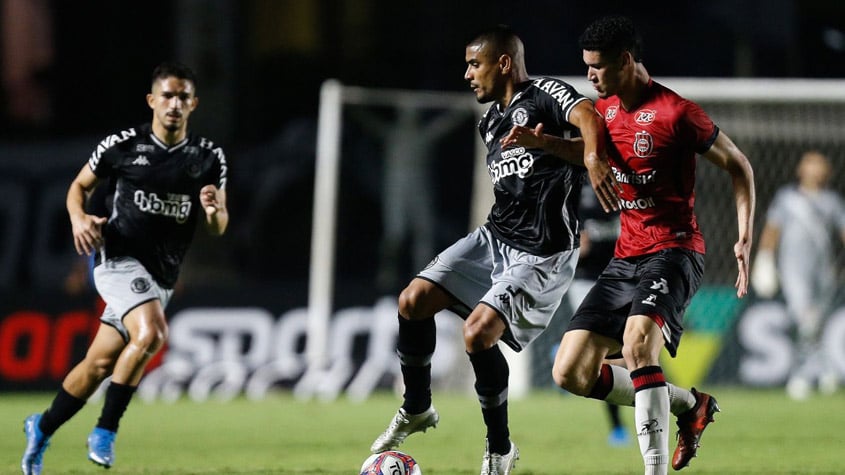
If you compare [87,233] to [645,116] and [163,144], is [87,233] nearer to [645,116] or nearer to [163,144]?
[163,144]

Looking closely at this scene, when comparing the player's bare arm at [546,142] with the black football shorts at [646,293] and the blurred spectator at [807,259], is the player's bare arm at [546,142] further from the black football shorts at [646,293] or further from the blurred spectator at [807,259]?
the blurred spectator at [807,259]

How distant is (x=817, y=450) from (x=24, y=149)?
44.0 feet

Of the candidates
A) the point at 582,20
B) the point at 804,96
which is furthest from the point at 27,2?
the point at 804,96

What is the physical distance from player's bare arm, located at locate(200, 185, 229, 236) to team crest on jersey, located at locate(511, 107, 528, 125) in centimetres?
161

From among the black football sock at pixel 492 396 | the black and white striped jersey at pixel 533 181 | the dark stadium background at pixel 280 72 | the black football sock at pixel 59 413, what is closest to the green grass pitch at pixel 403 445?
the black football sock at pixel 59 413

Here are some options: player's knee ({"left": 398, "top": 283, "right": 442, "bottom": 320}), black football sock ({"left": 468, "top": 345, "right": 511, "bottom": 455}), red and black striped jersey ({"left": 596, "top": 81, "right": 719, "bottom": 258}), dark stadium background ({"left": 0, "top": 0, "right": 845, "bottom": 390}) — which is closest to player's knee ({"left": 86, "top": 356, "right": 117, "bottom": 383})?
player's knee ({"left": 398, "top": 283, "right": 442, "bottom": 320})

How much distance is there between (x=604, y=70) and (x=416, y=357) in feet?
5.62

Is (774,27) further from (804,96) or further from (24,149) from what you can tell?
(24,149)

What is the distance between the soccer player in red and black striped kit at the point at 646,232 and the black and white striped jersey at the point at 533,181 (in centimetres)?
29

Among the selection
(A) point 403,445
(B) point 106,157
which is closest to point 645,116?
(B) point 106,157

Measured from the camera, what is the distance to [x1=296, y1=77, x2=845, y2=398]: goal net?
1337cm

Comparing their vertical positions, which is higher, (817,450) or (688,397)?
(688,397)

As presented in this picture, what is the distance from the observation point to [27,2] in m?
21.5

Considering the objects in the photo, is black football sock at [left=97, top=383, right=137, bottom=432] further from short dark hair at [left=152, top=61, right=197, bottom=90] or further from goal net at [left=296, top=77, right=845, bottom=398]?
goal net at [left=296, top=77, right=845, bottom=398]
